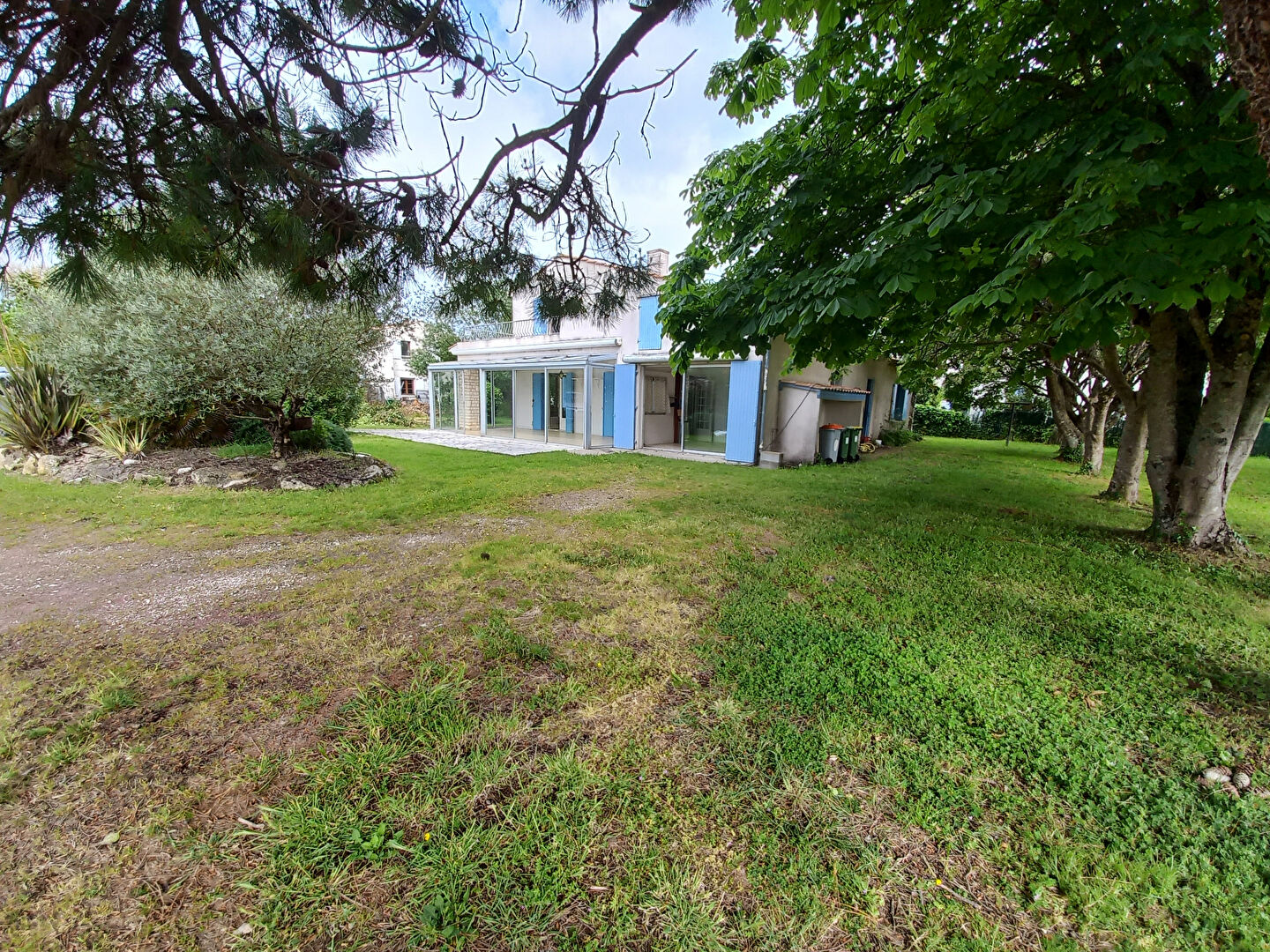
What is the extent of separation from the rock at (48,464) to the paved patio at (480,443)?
6907 millimetres

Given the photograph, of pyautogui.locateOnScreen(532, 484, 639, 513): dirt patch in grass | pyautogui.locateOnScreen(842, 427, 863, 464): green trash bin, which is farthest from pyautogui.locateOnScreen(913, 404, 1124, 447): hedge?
pyautogui.locateOnScreen(532, 484, 639, 513): dirt patch in grass

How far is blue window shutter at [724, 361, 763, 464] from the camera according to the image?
10.3 meters

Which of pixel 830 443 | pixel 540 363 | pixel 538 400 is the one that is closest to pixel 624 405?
pixel 540 363

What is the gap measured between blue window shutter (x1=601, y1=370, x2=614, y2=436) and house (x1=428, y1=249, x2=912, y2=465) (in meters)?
0.04

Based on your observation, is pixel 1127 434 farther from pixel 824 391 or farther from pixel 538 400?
pixel 538 400

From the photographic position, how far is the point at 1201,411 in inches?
194

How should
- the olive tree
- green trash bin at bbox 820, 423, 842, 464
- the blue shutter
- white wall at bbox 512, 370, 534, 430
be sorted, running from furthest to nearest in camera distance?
white wall at bbox 512, 370, 534, 430, the blue shutter, green trash bin at bbox 820, 423, 842, 464, the olive tree

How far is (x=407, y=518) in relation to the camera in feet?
18.7

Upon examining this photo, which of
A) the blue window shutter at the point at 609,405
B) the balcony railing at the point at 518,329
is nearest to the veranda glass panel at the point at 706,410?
the blue window shutter at the point at 609,405

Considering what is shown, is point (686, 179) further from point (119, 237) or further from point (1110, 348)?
point (1110, 348)

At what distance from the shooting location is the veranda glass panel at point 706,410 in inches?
455

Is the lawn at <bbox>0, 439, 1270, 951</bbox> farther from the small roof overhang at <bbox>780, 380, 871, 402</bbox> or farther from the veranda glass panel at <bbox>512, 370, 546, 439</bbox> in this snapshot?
the veranda glass panel at <bbox>512, 370, 546, 439</bbox>

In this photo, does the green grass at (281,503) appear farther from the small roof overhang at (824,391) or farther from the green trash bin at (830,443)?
the green trash bin at (830,443)

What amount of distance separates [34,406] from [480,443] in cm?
844
